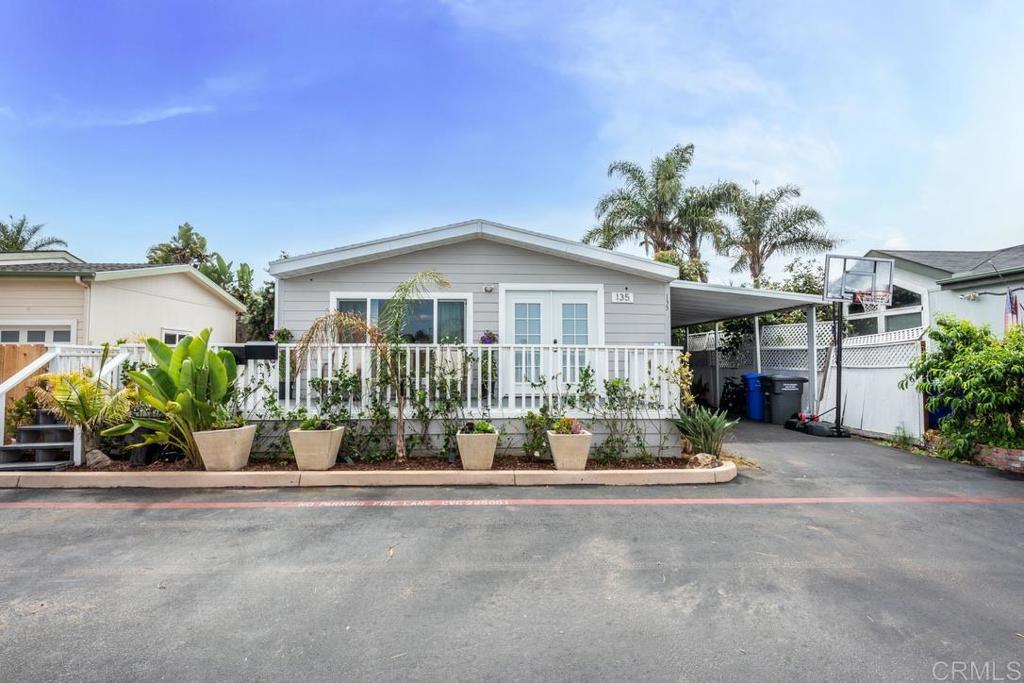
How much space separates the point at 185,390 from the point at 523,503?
3.99 metres

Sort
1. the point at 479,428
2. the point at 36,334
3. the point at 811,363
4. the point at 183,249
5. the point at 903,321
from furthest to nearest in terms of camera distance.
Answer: the point at 183,249 < the point at 903,321 < the point at 811,363 < the point at 36,334 < the point at 479,428

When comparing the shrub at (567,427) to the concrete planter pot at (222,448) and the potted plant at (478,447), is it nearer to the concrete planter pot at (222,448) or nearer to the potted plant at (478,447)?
the potted plant at (478,447)

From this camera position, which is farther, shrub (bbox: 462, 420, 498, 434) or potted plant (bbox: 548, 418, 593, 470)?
shrub (bbox: 462, 420, 498, 434)

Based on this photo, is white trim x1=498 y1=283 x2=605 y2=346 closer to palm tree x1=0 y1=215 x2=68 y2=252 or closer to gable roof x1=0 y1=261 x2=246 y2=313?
gable roof x1=0 y1=261 x2=246 y2=313

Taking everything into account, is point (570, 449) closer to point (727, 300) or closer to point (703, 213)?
point (727, 300)

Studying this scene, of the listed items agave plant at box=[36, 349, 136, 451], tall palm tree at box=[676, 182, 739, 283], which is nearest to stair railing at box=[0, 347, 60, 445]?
agave plant at box=[36, 349, 136, 451]

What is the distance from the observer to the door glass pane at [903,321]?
12.1m

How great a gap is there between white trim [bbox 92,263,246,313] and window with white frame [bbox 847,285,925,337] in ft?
55.3

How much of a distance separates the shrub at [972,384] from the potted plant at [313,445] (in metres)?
8.29

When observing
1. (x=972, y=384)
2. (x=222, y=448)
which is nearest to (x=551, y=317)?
(x=222, y=448)

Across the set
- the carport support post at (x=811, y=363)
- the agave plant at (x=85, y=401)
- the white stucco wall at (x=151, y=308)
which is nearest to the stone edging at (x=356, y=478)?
the agave plant at (x=85, y=401)

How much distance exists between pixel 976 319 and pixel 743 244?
32.8 ft

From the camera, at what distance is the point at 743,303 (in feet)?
33.6

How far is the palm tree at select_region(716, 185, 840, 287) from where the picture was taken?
18406 mm
